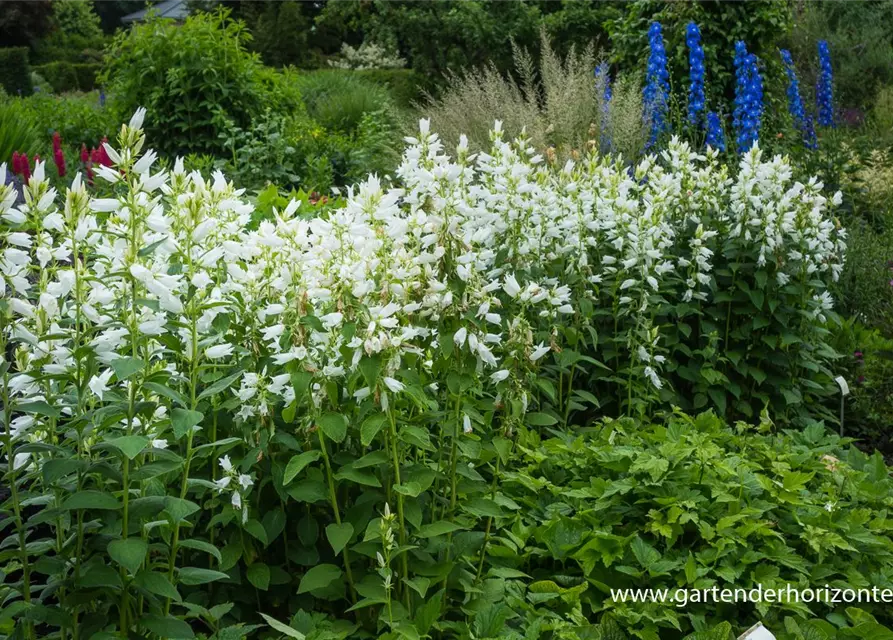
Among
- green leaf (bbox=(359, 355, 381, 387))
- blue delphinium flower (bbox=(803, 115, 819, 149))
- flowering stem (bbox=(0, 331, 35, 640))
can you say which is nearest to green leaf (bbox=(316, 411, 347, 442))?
green leaf (bbox=(359, 355, 381, 387))

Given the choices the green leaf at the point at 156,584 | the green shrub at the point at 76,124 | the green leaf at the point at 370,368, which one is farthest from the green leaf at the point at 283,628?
the green shrub at the point at 76,124

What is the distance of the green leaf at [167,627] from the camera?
198 cm

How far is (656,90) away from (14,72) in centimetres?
2156

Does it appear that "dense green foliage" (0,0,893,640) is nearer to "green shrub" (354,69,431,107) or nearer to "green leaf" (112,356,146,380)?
"green leaf" (112,356,146,380)

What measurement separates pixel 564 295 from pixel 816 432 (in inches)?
53.9

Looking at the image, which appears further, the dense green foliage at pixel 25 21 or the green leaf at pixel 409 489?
the dense green foliage at pixel 25 21

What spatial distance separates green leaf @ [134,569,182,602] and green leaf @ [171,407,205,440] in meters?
0.33

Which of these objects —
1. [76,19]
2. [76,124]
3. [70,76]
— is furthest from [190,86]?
[76,19]

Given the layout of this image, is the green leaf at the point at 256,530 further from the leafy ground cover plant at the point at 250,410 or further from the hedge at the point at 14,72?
the hedge at the point at 14,72

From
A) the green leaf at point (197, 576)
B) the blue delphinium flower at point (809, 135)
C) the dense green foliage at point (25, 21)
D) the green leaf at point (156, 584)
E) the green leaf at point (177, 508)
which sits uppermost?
the dense green foliage at point (25, 21)

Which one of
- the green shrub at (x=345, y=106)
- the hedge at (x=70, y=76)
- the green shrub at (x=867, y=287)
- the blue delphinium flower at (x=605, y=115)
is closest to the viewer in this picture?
the green shrub at (x=867, y=287)

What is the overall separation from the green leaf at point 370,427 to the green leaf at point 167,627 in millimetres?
555

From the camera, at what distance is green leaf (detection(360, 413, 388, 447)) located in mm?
2107

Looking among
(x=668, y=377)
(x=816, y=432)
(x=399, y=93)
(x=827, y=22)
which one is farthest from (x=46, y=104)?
(x=827, y=22)
